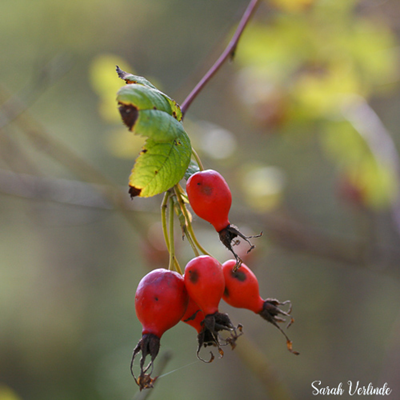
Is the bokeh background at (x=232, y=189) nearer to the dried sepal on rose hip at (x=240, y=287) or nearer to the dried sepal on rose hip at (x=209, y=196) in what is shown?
the dried sepal on rose hip at (x=240, y=287)

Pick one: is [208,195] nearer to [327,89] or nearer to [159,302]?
[159,302]

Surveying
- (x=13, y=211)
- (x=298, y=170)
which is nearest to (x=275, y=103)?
(x=298, y=170)

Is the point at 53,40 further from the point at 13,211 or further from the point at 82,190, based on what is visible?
the point at 82,190

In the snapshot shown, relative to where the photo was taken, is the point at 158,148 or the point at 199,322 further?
the point at 199,322
